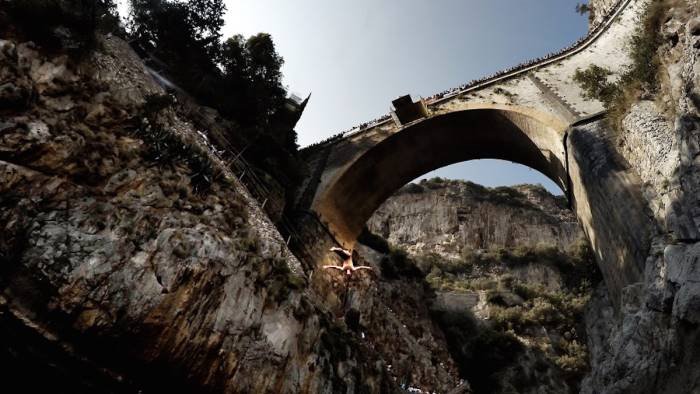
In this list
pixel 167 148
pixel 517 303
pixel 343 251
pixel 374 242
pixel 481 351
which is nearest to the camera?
pixel 167 148

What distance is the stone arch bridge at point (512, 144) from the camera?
1516cm

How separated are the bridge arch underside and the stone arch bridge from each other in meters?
0.05

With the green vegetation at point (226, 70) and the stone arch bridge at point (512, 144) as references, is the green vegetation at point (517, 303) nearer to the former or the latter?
the stone arch bridge at point (512, 144)

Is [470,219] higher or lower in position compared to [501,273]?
higher

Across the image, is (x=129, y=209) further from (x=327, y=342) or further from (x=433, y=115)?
(x=433, y=115)

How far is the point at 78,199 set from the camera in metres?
9.60

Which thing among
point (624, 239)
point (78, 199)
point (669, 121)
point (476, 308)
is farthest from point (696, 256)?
point (476, 308)

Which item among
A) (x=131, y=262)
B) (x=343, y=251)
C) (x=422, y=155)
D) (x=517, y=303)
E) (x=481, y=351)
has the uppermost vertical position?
(x=422, y=155)

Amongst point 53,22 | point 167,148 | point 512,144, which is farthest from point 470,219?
point 53,22

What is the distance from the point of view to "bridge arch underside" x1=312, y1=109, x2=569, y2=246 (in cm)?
2083

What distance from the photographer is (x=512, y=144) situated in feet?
71.3

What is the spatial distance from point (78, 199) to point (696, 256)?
1197cm

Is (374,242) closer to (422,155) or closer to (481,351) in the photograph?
(422,155)

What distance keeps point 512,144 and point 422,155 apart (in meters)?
4.42
